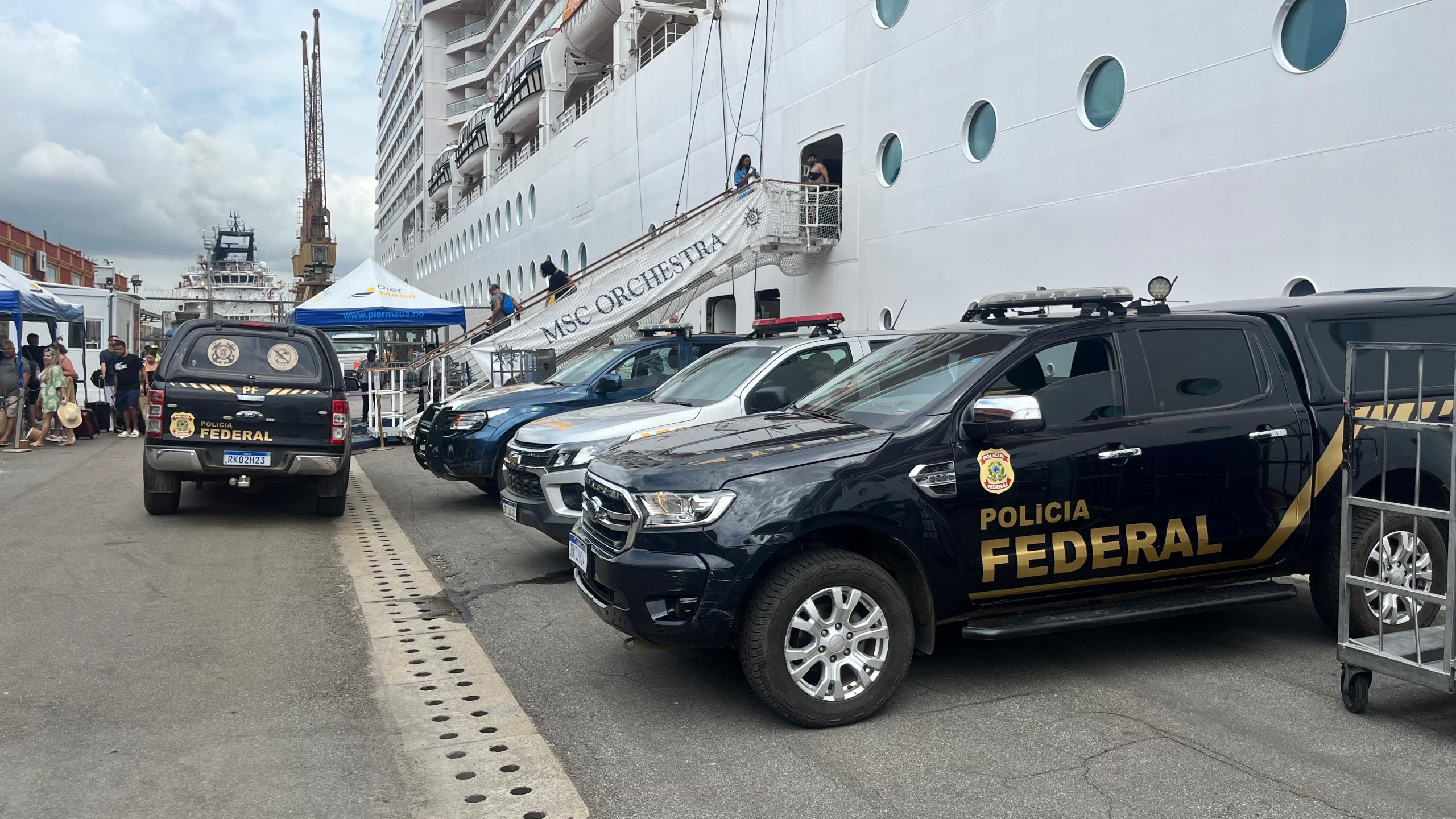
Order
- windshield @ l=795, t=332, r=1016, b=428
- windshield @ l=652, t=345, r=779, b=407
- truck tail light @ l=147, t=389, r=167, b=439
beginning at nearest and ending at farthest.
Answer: windshield @ l=795, t=332, r=1016, b=428 < windshield @ l=652, t=345, r=779, b=407 < truck tail light @ l=147, t=389, r=167, b=439

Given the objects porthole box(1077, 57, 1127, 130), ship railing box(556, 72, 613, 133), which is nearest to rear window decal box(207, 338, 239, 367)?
porthole box(1077, 57, 1127, 130)

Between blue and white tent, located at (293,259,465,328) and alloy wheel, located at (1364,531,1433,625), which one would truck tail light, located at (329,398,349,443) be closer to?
alloy wheel, located at (1364,531,1433,625)

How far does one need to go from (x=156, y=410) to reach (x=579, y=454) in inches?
167

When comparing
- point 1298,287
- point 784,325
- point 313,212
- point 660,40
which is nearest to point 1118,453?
point 784,325

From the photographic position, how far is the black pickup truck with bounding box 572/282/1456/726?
422 cm

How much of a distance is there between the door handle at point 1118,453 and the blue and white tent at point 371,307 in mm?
15832

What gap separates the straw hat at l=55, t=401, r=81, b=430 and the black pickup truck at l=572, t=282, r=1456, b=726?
1509cm

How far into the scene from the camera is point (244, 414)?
29.5ft

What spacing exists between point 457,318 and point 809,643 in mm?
16343

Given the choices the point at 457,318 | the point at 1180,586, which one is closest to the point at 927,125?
the point at 457,318

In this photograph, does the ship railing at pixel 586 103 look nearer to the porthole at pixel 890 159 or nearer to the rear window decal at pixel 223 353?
the porthole at pixel 890 159

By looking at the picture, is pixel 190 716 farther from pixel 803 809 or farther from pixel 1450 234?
pixel 1450 234

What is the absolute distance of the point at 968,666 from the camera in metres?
5.11

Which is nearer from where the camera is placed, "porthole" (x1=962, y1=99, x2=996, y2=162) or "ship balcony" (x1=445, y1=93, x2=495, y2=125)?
"porthole" (x1=962, y1=99, x2=996, y2=162)
